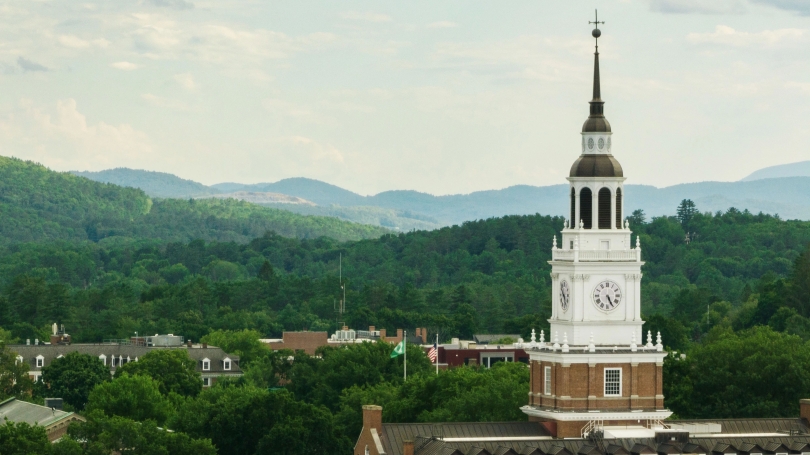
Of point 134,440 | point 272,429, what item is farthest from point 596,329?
point 134,440

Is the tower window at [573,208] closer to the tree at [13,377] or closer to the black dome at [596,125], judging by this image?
the black dome at [596,125]

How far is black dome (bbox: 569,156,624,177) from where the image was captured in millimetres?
85000

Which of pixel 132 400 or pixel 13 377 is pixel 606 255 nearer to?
pixel 132 400

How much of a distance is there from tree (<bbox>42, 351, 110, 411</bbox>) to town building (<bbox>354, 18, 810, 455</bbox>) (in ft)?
214

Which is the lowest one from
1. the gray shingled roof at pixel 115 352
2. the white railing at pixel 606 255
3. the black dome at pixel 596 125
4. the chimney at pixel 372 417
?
the chimney at pixel 372 417

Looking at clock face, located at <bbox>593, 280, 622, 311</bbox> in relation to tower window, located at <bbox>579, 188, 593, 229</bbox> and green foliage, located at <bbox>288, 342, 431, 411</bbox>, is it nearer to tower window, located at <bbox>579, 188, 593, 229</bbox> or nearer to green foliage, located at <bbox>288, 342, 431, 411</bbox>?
tower window, located at <bbox>579, 188, 593, 229</bbox>

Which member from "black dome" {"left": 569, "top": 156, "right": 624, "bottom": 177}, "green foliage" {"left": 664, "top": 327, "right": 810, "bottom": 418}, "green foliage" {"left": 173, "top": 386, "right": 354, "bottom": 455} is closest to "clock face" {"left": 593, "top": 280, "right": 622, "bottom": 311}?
"black dome" {"left": 569, "top": 156, "right": 624, "bottom": 177}

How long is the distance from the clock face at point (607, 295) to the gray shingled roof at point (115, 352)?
3574 inches

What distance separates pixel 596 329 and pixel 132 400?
44.1 meters

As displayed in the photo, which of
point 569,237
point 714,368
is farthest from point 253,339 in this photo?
point 569,237

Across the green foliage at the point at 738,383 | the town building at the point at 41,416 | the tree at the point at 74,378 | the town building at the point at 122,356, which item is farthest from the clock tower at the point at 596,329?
the town building at the point at 122,356

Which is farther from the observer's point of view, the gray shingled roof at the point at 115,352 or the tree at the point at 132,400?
the gray shingled roof at the point at 115,352

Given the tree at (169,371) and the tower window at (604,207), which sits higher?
the tower window at (604,207)

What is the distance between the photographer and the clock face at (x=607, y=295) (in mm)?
84250
